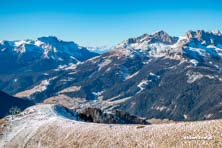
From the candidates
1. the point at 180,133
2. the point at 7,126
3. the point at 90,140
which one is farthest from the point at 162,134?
the point at 7,126

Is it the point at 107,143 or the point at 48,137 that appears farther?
the point at 48,137

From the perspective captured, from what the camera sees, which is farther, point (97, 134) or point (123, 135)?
point (97, 134)

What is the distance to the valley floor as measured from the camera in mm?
74750

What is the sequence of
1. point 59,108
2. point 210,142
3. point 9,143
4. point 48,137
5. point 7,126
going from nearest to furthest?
point 210,142
point 48,137
point 9,143
point 7,126
point 59,108

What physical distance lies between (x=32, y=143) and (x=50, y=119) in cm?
1568

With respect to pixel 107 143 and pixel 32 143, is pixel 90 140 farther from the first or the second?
pixel 32 143

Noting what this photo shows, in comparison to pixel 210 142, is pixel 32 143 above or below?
below

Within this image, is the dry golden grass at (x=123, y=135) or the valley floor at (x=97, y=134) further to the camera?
the valley floor at (x=97, y=134)

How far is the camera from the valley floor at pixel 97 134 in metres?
74.8

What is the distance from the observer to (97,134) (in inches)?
3912


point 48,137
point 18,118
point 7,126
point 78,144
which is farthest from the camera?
point 18,118

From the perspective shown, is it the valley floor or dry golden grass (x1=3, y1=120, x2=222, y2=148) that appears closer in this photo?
dry golden grass (x1=3, y1=120, x2=222, y2=148)

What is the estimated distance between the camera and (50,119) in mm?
128375

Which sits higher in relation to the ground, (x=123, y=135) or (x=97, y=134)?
(x=123, y=135)
